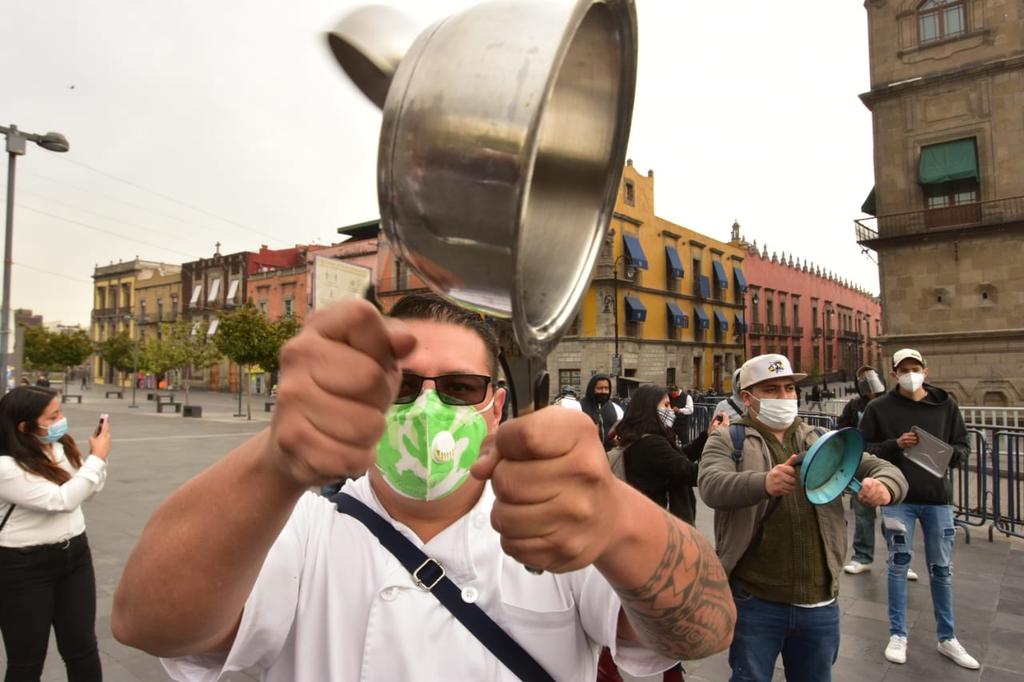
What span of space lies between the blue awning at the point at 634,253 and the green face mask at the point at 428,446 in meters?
30.0

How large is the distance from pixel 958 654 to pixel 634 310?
28.6m

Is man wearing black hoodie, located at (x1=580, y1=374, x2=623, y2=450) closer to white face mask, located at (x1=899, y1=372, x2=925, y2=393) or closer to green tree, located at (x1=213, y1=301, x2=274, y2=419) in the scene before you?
white face mask, located at (x1=899, y1=372, x2=925, y2=393)

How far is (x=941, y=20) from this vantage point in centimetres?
1738

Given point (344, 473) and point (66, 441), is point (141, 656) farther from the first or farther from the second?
point (344, 473)

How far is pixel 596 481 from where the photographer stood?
847 millimetres

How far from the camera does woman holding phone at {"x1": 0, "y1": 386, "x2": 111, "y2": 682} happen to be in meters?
2.92

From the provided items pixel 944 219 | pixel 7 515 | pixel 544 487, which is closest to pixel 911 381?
pixel 544 487

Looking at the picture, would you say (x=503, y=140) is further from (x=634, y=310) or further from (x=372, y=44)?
(x=634, y=310)

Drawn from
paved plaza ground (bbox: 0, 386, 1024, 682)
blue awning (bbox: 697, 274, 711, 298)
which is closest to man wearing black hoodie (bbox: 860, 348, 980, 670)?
paved plaza ground (bbox: 0, 386, 1024, 682)

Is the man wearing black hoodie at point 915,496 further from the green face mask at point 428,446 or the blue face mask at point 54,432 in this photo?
the blue face mask at point 54,432

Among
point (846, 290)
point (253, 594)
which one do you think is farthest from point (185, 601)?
point (846, 290)

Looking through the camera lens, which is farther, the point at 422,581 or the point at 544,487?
the point at 422,581

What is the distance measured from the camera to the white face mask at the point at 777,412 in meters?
3.08

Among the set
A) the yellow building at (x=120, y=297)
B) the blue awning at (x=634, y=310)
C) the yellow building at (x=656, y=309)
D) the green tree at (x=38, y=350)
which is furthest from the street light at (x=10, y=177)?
the yellow building at (x=120, y=297)
